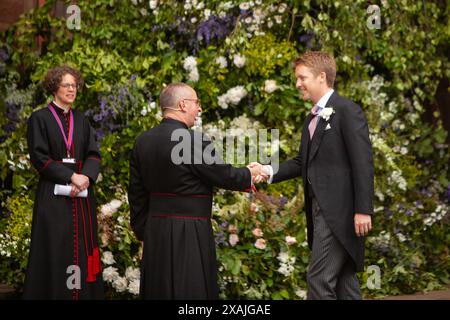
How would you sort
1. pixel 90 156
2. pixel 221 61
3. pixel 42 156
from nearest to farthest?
1. pixel 42 156
2. pixel 90 156
3. pixel 221 61

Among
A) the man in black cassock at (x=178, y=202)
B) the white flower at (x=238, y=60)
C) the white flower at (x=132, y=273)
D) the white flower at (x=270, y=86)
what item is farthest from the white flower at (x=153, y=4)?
the man in black cassock at (x=178, y=202)

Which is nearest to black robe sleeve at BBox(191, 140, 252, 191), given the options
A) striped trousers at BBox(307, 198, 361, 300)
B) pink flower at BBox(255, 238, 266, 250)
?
striped trousers at BBox(307, 198, 361, 300)

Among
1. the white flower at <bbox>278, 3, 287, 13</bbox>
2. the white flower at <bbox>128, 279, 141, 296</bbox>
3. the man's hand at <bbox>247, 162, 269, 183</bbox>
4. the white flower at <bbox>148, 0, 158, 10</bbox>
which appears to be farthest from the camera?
the white flower at <bbox>148, 0, 158, 10</bbox>

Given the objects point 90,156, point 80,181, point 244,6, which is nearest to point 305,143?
point 80,181

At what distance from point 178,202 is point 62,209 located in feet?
4.17

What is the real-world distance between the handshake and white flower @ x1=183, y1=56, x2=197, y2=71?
80.2 inches

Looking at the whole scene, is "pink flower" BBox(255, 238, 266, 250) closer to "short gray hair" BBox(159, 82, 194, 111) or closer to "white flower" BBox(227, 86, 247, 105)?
"white flower" BBox(227, 86, 247, 105)

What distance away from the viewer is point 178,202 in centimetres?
469

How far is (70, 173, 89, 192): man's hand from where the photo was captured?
560 centimetres

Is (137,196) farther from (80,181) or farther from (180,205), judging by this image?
(80,181)

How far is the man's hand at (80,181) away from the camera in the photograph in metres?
5.60
